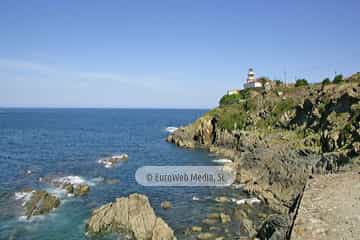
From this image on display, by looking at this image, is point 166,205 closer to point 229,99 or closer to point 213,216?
point 213,216

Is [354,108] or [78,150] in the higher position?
[354,108]

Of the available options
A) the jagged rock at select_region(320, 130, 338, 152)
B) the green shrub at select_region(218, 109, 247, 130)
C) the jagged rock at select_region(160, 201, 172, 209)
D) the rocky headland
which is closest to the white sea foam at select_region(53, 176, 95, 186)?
the jagged rock at select_region(160, 201, 172, 209)

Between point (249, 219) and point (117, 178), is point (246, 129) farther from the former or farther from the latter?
point (249, 219)

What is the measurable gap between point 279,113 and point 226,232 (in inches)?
1794

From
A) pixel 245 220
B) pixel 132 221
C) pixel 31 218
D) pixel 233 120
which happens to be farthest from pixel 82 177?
pixel 233 120

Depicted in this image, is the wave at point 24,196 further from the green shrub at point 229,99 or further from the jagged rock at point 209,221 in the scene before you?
the green shrub at point 229,99

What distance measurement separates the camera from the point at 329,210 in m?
12.1

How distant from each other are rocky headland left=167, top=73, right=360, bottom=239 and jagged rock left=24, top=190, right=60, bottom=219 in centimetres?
2134

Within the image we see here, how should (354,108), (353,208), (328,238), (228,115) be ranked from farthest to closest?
(228,115) < (354,108) < (353,208) < (328,238)

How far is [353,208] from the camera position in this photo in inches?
488

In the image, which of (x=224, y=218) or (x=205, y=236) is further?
(x=224, y=218)

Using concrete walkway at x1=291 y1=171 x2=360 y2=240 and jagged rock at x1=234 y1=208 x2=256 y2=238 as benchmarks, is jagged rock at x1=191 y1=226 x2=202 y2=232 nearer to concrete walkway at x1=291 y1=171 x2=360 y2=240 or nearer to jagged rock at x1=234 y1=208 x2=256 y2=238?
jagged rock at x1=234 y1=208 x2=256 y2=238

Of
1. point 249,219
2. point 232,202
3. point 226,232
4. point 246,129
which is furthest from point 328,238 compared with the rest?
point 246,129

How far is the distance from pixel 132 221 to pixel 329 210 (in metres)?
18.2
